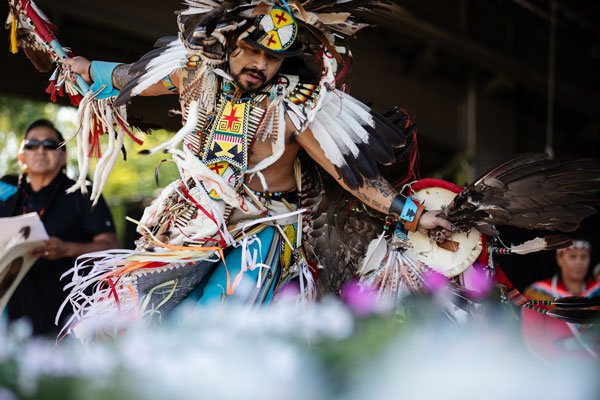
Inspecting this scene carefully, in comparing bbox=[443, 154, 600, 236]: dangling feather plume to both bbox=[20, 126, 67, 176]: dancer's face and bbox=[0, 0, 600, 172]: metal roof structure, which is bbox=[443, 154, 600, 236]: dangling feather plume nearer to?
bbox=[20, 126, 67, 176]: dancer's face

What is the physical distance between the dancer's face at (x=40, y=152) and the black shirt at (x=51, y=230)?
9 cm

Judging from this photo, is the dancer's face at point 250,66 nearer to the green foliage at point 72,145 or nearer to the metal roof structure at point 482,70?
the metal roof structure at point 482,70

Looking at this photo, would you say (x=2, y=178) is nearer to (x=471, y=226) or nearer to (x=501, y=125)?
(x=471, y=226)

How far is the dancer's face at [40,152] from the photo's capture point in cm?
439

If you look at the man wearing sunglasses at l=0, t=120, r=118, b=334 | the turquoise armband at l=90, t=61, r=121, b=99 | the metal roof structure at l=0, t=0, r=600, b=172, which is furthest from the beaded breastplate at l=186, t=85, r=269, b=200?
the metal roof structure at l=0, t=0, r=600, b=172

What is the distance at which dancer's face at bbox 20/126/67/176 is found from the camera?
4395 mm

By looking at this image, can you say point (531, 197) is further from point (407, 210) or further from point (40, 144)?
point (40, 144)

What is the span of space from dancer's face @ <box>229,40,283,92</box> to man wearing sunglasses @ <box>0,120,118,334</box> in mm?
1809

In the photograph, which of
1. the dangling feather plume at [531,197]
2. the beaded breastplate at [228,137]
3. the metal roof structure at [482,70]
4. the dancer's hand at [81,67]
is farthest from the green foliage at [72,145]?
the dangling feather plume at [531,197]

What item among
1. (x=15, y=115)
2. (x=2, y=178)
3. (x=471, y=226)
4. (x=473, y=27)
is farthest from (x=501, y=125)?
(x=15, y=115)

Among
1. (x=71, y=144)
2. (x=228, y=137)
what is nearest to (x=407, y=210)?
(x=228, y=137)

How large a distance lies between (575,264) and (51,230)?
3018mm

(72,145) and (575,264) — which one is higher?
(72,145)

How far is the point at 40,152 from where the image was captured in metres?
4.41
